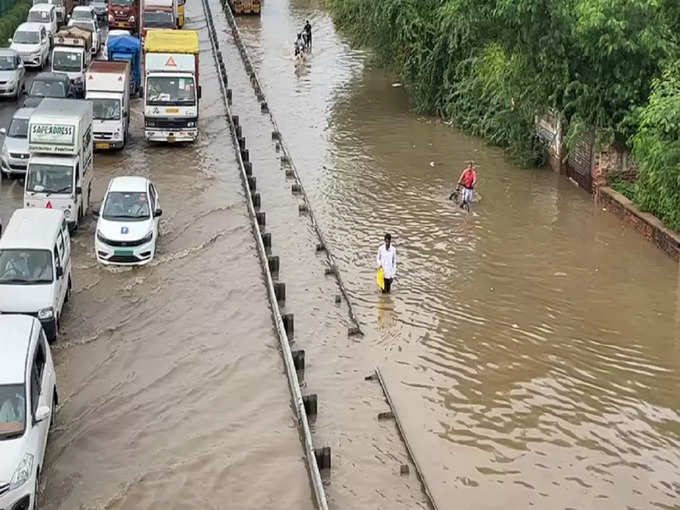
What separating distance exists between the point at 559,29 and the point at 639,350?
35.5ft

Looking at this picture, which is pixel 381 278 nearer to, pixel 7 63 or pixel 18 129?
pixel 18 129

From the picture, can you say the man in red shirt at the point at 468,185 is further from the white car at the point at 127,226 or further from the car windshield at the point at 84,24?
the car windshield at the point at 84,24

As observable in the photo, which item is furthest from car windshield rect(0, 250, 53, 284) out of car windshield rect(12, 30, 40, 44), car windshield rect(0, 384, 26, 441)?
car windshield rect(12, 30, 40, 44)

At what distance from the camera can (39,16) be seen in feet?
154

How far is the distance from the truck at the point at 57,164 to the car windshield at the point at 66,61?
1453cm

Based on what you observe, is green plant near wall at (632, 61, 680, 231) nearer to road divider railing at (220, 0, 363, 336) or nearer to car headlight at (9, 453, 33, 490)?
road divider railing at (220, 0, 363, 336)

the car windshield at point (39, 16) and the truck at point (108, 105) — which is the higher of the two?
the truck at point (108, 105)

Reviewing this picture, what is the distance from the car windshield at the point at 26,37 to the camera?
42.1 metres

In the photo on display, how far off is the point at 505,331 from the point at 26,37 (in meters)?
30.2

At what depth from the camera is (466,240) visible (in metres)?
23.8

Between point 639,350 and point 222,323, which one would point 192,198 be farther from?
point 639,350

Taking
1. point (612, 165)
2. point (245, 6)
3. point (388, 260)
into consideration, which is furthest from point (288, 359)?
point (245, 6)

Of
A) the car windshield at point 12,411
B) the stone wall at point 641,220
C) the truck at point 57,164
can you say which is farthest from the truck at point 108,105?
the car windshield at point 12,411

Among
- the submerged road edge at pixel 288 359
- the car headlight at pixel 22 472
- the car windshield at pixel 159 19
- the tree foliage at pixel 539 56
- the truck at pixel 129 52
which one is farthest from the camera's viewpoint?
the car windshield at pixel 159 19
